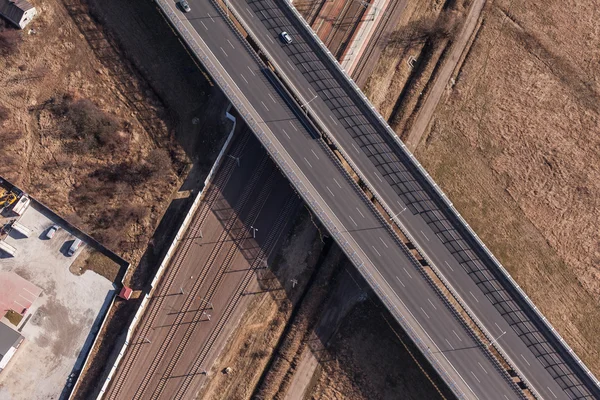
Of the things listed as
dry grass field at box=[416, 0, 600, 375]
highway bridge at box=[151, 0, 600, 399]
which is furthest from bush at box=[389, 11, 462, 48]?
highway bridge at box=[151, 0, 600, 399]

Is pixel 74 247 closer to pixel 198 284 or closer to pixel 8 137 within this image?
pixel 198 284

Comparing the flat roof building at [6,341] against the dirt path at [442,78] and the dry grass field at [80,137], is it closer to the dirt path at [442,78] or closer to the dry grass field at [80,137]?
the dry grass field at [80,137]

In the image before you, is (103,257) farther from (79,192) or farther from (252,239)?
(252,239)

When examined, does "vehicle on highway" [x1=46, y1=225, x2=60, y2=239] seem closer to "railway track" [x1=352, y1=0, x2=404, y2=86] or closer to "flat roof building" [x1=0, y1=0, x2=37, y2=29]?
"flat roof building" [x1=0, y1=0, x2=37, y2=29]

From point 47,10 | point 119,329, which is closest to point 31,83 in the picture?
point 47,10

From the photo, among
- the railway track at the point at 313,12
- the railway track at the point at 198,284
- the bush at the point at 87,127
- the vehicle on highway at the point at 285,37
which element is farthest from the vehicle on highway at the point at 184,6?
the railway track at the point at 198,284
